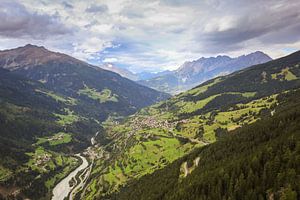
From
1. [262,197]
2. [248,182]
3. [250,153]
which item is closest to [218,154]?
[250,153]

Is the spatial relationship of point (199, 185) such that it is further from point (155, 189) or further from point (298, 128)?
point (298, 128)

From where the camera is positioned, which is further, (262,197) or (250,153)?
(250,153)

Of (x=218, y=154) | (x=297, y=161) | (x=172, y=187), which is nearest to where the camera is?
(x=297, y=161)

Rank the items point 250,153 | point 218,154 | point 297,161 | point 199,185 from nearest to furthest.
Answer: point 297,161 → point 199,185 → point 250,153 → point 218,154

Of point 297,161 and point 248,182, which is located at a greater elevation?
point 297,161

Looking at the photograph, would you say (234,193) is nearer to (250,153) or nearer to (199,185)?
(199,185)

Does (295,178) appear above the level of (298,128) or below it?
below

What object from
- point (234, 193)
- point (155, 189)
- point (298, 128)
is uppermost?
point (298, 128)

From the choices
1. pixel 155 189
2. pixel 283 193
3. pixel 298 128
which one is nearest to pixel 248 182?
pixel 283 193

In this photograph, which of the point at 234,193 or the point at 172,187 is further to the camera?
the point at 172,187
